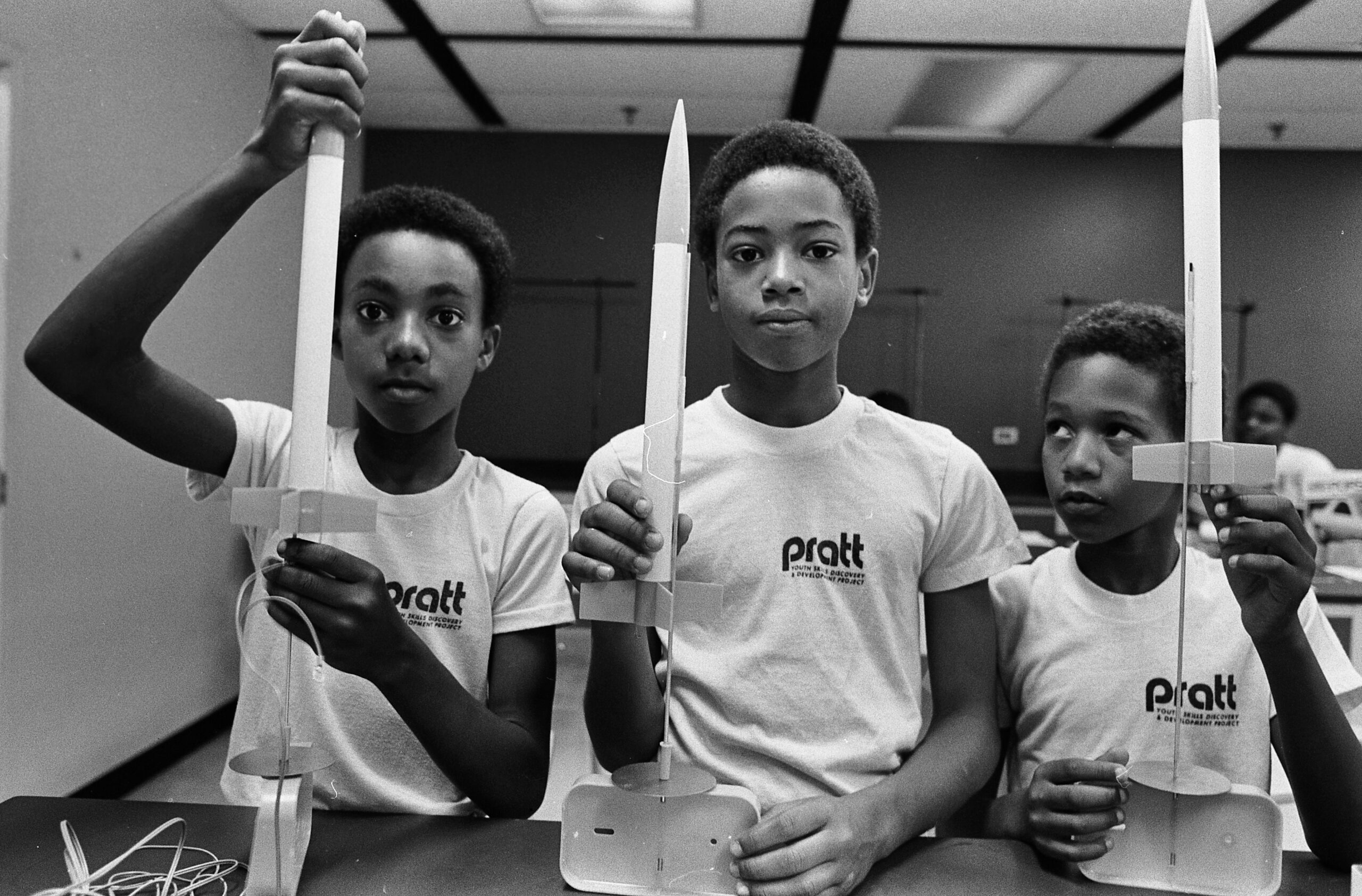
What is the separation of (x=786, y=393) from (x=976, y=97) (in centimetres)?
28

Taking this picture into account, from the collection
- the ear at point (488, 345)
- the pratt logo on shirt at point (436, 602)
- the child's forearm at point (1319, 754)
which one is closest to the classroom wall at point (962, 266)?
the ear at point (488, 345)

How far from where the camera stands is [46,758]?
2.36 feet

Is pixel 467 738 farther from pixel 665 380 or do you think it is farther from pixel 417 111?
pixel 417 111

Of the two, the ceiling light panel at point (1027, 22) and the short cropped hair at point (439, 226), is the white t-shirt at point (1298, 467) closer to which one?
the ceiling light panel at point (1027, 22)

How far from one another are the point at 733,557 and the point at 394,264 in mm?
333

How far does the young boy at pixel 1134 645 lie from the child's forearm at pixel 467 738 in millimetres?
364

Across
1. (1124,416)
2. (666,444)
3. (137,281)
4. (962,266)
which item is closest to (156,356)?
(137,281)

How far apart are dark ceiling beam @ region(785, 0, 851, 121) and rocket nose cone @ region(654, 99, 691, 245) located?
176 mm

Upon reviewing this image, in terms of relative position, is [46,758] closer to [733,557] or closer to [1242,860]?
[733,557]

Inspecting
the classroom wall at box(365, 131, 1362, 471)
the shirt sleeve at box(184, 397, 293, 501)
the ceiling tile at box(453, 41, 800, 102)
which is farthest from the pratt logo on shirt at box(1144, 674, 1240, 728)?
the shirt sleeve at box(184, 397, 293, 501)

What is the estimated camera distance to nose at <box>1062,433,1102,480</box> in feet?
2.36

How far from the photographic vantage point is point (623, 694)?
0.67 metres

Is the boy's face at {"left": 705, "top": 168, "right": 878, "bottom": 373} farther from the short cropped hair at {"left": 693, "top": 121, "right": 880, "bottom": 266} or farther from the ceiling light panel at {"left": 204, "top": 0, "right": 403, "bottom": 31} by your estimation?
the ceiling light panel at {"left": 204, "top": 0, "right": 403, "bottom": 31}

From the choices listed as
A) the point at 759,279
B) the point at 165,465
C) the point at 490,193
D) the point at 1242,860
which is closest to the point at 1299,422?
the point at 1242,860
